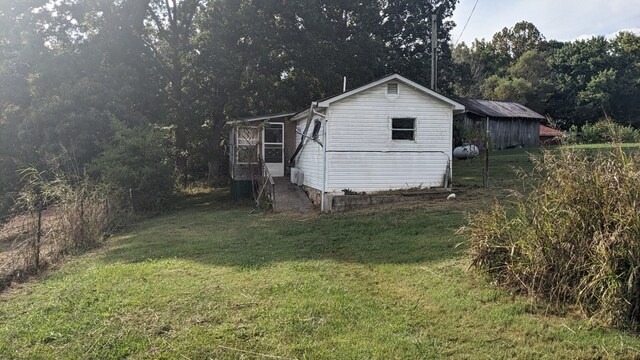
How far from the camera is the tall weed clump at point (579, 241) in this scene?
4375 mm

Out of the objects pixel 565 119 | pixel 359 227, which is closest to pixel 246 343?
pixel 359 227

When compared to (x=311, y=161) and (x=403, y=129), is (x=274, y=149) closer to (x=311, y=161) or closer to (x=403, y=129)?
(x=311, y=161)

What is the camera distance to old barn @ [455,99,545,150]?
27891 millimetres

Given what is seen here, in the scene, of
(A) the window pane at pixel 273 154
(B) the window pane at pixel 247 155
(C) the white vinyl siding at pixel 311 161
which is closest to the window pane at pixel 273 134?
(A) the window pane at pixel 273 154

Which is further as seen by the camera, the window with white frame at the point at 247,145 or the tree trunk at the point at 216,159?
the tree trunk at the point at 216,159

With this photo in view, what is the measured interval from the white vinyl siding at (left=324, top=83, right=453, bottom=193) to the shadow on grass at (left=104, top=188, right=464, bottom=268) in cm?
172

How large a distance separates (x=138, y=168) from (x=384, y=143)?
28.4 ft

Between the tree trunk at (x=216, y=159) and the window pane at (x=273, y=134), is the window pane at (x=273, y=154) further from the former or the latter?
the tree trunk at (x=216, y=159)

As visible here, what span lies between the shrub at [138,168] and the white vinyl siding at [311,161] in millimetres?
5018

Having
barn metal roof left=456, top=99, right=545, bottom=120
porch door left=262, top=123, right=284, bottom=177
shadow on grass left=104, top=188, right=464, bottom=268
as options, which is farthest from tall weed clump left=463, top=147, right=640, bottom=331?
barn metal roof left=456, top=99, right=545, bottom=120

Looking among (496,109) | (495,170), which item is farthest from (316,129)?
(496,109)

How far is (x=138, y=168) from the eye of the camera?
16.4m

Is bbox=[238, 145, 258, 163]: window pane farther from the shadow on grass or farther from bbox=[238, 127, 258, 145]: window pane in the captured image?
the shadow on grass

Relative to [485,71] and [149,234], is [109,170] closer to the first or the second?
[149,234]
